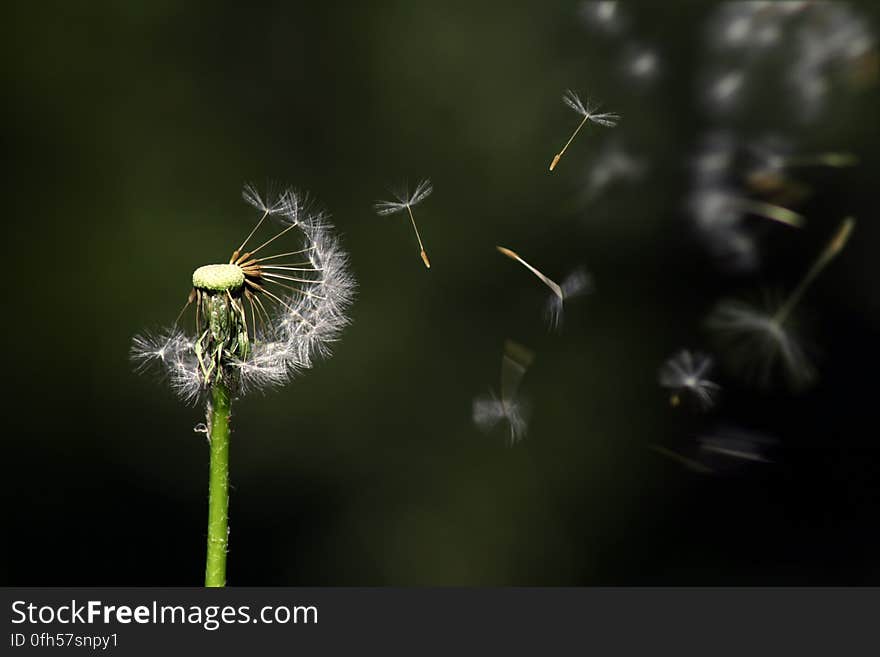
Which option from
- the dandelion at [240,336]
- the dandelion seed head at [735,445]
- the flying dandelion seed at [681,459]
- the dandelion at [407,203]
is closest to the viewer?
the dandelion at [240,336]

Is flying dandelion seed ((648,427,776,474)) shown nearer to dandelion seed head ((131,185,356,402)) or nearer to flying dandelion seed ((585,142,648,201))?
flying dandelion seed ((585,142,648,201))

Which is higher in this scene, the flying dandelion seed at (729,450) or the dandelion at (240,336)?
the flying dandelion seed at (729,450)

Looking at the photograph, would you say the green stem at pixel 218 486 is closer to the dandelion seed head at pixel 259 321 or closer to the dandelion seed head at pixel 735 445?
the dandelion seed head at pixel 259 321

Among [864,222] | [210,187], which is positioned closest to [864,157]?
[864,222]

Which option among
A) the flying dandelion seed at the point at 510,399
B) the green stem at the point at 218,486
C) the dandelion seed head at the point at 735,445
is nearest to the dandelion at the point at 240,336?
the green stem at the point at 218,486

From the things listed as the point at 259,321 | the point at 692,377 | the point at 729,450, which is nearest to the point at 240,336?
the point at 259,321

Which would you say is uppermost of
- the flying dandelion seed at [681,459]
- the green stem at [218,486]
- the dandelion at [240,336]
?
the flying dandelion seed at [681,459]

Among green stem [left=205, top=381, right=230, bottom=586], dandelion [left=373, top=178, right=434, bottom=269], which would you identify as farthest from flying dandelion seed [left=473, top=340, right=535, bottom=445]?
green stem [left=205, top=381, right=230, bottom=586]

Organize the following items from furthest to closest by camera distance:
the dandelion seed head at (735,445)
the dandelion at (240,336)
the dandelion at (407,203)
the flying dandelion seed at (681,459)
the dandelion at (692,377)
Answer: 1. the flying dandelion seed at (681,459)
2. the dandelion seed head at (735,445)
3. the dandelion at (692,377)
4. the dandelion at (407,203)
5. the dandelion at (240,336)
